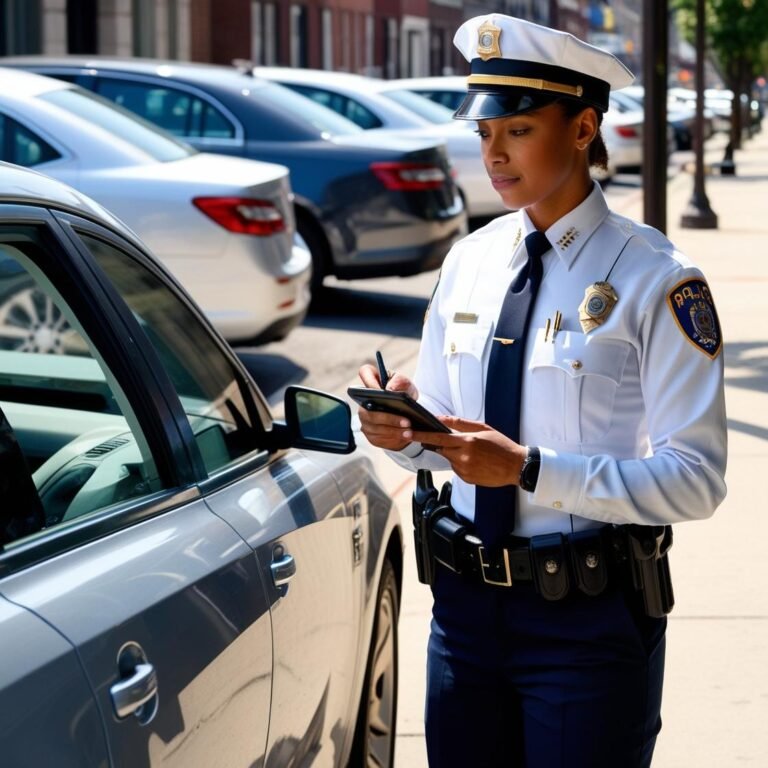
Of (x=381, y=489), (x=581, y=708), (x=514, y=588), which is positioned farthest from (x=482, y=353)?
(x=381, y=489)

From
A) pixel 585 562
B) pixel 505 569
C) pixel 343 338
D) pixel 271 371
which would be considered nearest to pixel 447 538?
pixel 505 569

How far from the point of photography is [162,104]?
1083 cm

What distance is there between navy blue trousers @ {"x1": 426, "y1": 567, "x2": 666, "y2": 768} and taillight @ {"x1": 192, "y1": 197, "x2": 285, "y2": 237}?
5.93 meters

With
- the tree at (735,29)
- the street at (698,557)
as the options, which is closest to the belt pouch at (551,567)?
the street at (698,557)

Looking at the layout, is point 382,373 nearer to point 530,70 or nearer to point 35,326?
point 530,70

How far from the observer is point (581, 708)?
2.46 m

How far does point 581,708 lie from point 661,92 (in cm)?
933

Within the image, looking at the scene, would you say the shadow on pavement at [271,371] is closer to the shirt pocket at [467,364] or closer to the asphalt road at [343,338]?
the asphalt road at [343,338]

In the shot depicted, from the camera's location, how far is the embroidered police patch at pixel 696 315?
2.39 metres

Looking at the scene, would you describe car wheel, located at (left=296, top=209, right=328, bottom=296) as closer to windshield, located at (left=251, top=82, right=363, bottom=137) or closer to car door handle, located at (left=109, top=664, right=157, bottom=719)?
windshield, located at (left=251, top=82, right=363, bottom=137)

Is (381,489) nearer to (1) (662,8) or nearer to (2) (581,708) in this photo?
(2) (581,708)

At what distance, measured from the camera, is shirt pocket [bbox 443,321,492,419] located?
2588 mm

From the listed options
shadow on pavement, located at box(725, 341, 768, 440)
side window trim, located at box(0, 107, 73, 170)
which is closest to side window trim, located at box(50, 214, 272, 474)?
side window trim, located at box(0, 107, 73, 170)

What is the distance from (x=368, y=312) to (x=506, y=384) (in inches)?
386
